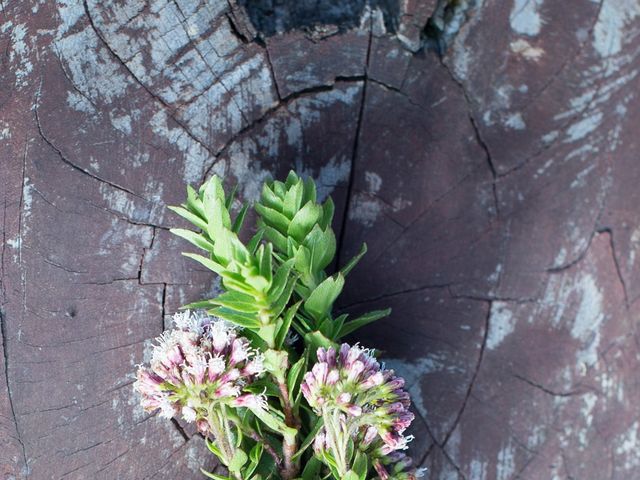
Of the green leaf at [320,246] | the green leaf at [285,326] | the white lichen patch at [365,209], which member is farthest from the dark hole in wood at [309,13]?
the green leaf at [285,326]

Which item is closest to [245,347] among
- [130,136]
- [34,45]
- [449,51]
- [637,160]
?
[130,136]

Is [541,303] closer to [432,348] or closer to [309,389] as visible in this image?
[432,348]

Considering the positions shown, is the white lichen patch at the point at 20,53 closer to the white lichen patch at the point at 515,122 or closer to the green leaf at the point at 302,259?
A: the green leaf at the point at 302,259

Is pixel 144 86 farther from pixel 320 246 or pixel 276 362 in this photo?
pixel 276 362

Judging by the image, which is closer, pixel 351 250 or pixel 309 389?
pixel 309 389

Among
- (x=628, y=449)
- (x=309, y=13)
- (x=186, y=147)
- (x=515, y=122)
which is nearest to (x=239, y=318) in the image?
(x=186, y=147)

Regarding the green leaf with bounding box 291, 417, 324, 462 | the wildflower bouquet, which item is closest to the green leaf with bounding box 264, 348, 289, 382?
the wildflower bouquet
